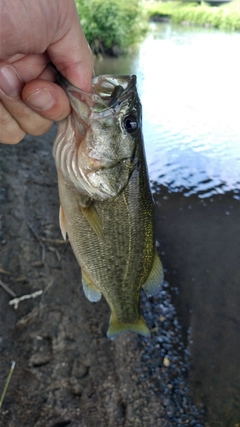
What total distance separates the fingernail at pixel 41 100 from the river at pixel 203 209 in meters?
2.88

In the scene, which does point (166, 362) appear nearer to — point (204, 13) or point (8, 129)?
point (8, 129)

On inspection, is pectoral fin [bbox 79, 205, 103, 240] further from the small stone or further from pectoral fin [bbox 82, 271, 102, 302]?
the small stone

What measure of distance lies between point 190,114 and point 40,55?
25.9ft

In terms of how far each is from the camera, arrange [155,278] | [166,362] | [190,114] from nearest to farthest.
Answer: [155,278]
[166,362]
[190,114]

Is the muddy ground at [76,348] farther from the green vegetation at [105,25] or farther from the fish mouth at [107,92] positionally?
the green vegetation at [105,25]

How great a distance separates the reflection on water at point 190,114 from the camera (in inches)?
263

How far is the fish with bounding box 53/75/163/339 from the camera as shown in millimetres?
1790

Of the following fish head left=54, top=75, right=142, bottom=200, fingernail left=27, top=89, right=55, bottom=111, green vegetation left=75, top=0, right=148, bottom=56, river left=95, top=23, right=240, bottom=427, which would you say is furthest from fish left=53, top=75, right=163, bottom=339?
green vegetation left=75, top=0, right=148, bottom=56

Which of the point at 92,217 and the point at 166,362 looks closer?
the point at 92,217

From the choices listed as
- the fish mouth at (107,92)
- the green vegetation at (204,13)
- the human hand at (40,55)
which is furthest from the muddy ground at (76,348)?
the green vegetation at (204,13)

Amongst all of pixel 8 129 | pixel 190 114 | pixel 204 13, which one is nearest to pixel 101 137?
pixel 8 129

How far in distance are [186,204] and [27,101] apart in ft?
14.3

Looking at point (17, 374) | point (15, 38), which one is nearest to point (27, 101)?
point (15, 38)

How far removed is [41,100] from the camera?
1739mm
